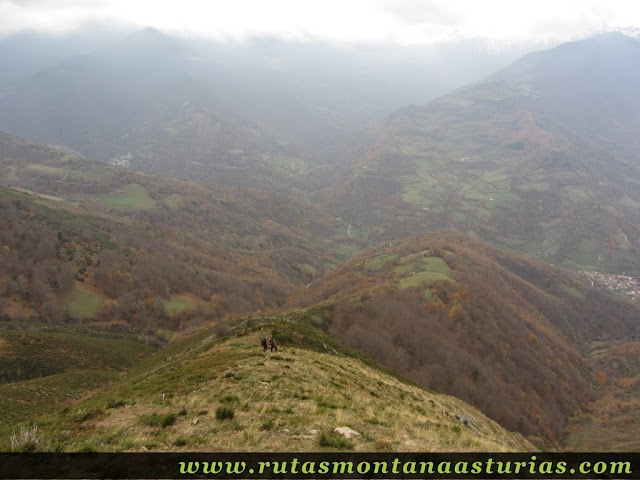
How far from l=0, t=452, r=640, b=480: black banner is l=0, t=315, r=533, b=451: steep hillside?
2.58 feet

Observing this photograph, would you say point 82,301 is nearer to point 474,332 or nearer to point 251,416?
point 251,416

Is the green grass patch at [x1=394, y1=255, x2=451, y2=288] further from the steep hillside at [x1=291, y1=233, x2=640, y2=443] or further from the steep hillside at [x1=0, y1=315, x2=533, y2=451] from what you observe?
the steep hillside at [x1=0, y1=315, x2=533, y2=451]

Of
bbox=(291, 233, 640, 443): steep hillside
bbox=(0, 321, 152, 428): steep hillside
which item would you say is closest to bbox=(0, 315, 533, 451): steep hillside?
bbox=(0, 321, 152, 428): steep hillside

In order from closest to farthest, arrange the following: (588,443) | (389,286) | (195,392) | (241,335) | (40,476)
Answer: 1. (40,476)
2. (195,392)
3. (241,335)
4. (588,443)
5. (389,286)

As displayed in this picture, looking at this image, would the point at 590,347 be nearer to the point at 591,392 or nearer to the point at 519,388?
the point at 591,392

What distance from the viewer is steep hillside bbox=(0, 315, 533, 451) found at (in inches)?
480

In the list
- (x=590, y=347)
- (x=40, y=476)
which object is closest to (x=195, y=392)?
(x=40, y=476)

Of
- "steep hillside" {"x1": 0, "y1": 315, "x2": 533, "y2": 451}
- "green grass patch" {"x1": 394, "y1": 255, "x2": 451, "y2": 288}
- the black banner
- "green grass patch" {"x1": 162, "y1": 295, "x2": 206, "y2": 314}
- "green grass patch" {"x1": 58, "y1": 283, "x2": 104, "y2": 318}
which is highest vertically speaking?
the black banner

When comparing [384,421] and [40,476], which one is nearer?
[40,476]

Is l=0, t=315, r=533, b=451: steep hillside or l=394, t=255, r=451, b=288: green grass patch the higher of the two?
l=0, t=315, r=533, b=451: steep hillside

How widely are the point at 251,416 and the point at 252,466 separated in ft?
15.5

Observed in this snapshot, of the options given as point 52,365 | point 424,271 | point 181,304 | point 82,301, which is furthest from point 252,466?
point 424,271

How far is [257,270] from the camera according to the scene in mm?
154750

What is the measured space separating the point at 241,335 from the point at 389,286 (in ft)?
174
